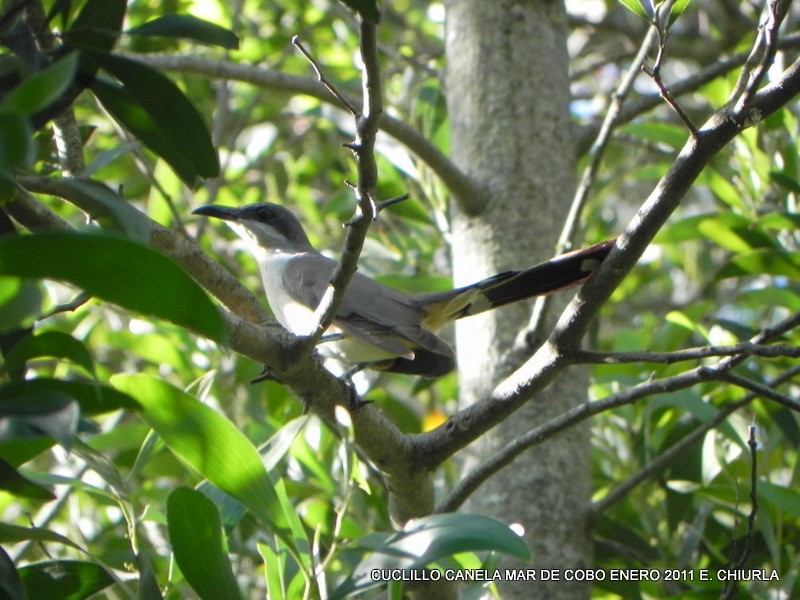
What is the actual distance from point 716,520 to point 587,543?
0.85 meters

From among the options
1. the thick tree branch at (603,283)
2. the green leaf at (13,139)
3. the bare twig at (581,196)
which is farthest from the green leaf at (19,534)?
the bare twig at (581,196)

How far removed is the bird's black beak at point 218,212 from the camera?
4.61 metres

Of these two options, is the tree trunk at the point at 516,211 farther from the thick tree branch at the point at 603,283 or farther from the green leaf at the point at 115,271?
the green leaf at the point at 115,271

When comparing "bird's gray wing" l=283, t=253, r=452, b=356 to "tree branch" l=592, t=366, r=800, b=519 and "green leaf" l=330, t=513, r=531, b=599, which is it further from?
"green leaf" l=330, t=513, r=531, b=599

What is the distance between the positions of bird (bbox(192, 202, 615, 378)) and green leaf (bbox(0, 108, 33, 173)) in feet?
7.05

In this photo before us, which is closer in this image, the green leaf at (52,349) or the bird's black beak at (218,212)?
the green leaf at (52,349)

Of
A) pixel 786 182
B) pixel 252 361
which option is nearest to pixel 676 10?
pixel 786 182

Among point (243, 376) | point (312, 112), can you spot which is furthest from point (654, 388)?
point (312, 112)

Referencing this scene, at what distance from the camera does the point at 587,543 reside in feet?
12.0

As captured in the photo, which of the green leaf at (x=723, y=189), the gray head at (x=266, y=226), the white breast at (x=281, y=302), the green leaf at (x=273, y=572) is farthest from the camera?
the gray head at (x=266, y=226)

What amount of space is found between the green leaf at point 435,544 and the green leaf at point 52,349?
737 mm

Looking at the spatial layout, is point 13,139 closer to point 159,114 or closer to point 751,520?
point 159,114

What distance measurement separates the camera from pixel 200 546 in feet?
7.25

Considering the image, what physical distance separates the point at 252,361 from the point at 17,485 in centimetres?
203
